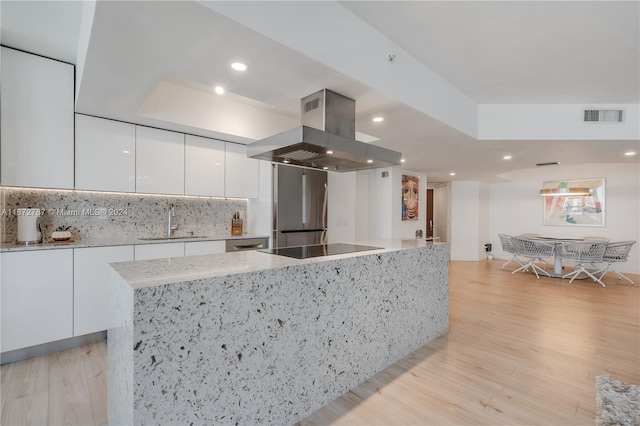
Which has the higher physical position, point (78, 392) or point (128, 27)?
point (128, 27)

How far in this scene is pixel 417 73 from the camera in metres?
2.70

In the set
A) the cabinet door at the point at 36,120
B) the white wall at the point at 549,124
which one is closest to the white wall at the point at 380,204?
the white wall at the point at 549,124

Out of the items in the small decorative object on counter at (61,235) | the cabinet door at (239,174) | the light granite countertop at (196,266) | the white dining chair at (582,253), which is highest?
the cabinet door at (239,174)

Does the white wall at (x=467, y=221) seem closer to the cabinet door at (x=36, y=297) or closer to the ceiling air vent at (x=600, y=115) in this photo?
the ceiling air vent at (x=600, y=115)

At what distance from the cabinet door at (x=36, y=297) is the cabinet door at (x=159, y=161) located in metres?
1.04

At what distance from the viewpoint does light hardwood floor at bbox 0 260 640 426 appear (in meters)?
1.90

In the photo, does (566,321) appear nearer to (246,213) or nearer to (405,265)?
(405,265)

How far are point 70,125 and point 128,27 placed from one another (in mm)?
1898

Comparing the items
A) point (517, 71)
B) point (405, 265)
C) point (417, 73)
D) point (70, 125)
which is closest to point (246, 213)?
point (70, 125)

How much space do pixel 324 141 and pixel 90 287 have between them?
263 centimetres

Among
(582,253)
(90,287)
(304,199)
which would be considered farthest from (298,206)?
(582,253)

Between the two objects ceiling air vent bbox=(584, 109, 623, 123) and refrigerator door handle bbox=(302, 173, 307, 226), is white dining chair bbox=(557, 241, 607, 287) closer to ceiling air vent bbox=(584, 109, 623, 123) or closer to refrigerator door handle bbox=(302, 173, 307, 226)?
ceiling air vent bbox=(584, 109, 623, 123)

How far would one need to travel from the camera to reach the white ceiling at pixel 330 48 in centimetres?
170

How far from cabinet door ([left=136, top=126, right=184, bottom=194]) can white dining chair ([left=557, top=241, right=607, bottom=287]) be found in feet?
23.7
